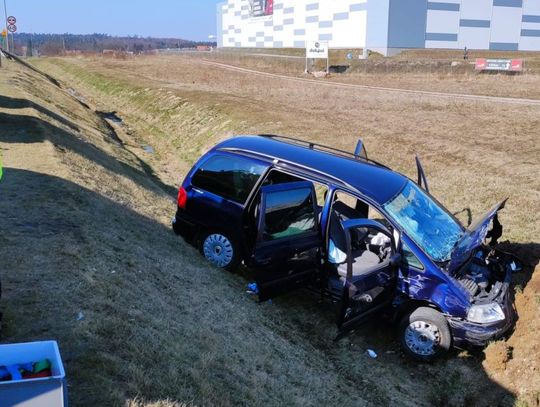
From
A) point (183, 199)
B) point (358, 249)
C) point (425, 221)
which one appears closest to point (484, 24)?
point (425, 221)

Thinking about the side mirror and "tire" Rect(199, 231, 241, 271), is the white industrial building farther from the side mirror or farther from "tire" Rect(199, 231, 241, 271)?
the side mirror

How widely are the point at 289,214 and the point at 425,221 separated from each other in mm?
1853

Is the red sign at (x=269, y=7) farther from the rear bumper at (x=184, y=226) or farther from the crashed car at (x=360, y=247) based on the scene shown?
the crashed car at (x=360, y=247)

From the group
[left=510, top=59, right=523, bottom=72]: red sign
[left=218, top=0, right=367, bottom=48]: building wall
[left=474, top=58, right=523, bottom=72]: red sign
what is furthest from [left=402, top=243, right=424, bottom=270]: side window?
[left=218, top=0, right=367, bottom=48]: building wall

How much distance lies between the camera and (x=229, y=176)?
7.44m

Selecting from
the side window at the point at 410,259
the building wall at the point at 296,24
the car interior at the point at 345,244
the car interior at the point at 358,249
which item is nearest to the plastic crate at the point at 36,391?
the car interior at the point at 345,244

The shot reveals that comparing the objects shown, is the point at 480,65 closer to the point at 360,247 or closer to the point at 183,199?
the point at 360,247

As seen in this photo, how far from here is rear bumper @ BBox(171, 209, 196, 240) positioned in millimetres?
7816

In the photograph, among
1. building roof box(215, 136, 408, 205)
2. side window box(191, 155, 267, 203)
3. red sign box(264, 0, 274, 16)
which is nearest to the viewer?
building roof box(215, 136, 408, 205)

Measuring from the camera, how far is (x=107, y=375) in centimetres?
393

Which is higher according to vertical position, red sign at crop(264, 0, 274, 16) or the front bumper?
red sign at crop(264, 0, 274, 16)

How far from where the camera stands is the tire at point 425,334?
6.06 meters

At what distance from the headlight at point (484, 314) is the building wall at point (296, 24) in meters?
66.1

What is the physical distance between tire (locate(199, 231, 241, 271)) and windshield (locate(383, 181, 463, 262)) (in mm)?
2201
